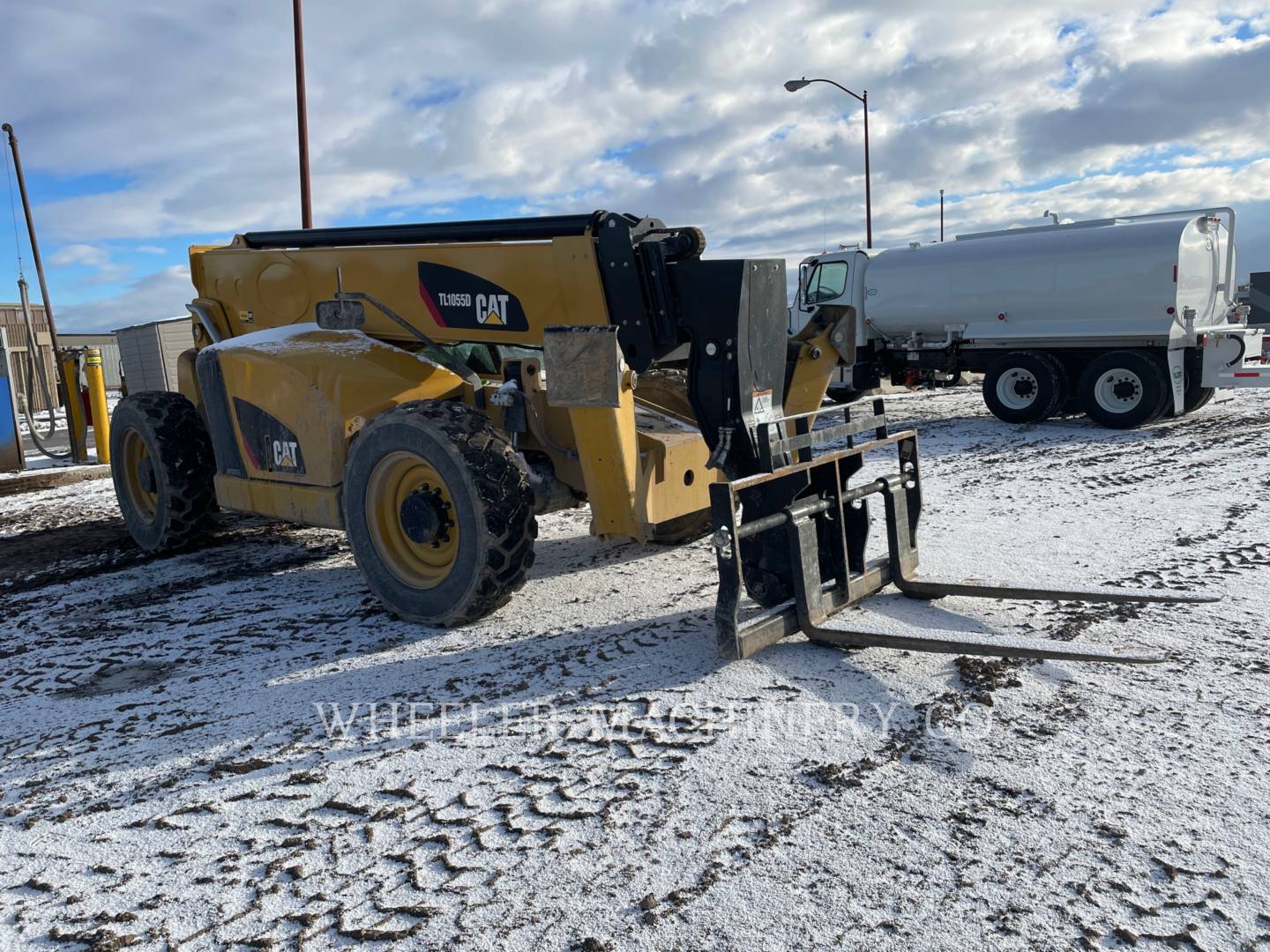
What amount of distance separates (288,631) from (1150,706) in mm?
3923

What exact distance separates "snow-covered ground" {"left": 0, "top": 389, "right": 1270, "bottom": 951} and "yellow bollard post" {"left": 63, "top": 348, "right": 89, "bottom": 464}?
940 centimetres

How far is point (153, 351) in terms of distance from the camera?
86.1ft

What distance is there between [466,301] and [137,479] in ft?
11.5

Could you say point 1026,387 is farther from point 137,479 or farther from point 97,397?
point 97,397

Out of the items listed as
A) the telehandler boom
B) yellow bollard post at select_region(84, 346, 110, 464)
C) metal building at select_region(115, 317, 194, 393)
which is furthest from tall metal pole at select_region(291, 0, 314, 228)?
metal building at select_region(115, 317, 194, 393)

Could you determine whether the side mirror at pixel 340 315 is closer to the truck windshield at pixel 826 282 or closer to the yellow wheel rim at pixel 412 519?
the yellow wheel rim at pixel 412 519

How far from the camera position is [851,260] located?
15109 mm

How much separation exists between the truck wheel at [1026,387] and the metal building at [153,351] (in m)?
20.7

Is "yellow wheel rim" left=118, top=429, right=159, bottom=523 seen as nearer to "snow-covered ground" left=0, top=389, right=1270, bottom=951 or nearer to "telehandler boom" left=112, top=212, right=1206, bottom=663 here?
"telehandler boom" left=112, top=212, right=1206, bottom=663

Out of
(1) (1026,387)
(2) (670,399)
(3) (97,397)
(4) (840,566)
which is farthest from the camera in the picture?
(3) (97,397)

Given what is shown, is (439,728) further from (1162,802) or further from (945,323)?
(945,323)

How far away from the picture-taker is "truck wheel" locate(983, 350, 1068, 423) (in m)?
12.7

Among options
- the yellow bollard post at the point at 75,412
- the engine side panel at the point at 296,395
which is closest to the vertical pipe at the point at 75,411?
the yellow bollard post at the point at 75,412

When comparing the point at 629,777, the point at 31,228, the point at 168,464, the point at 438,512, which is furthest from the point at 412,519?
the point at 31,228
